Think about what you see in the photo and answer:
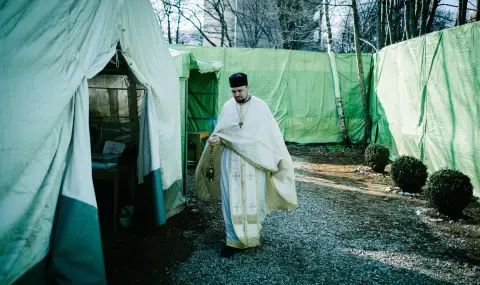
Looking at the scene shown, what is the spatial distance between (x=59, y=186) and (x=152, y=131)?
1.40 m

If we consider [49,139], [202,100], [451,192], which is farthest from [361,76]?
[49,139]

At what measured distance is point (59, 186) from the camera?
267cm

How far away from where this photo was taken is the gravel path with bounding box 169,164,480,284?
3262 millimetres

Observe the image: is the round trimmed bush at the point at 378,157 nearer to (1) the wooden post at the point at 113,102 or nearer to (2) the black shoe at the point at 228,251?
(2) the black shoe at the point at 228,251

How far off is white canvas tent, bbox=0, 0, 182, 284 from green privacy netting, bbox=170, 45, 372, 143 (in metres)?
7.89

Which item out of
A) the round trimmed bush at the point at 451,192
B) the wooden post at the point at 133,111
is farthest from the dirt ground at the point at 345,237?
the wooden post at the point at 133,111

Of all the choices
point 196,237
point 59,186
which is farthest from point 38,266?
point 196,237

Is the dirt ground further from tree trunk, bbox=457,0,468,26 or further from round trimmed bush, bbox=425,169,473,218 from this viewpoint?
tree trunk, bbox=457,0,468,26

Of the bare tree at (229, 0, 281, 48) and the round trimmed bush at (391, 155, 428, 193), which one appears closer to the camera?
the round trimmed bush at (391, 155, 428, 193)

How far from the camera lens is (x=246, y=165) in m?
3.66

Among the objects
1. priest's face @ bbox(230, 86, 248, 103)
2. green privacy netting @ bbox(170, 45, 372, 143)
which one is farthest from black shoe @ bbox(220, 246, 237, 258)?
green privacy netting @ bbox(170, 45, 372, 143)

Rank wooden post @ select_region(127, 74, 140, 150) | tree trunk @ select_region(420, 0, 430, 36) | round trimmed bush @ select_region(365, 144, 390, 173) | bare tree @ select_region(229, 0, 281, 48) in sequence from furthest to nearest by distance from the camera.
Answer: bare tree @ select_region(229, 0, 281, 48), tree trunk @ select_region(420, 0, 430, 36), round trimmed bush @ select_region(365, 144, 390, 173), wooden post @ select_region(127, 74, 140, 150)

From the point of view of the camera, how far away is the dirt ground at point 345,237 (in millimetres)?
3434

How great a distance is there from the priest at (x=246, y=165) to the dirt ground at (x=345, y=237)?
60cm
